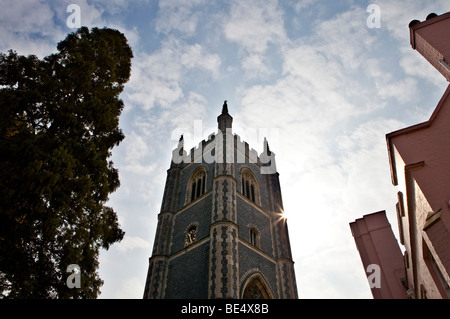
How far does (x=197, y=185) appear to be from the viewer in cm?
2212

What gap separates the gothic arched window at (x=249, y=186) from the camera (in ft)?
71.6

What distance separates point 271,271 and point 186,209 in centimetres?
707

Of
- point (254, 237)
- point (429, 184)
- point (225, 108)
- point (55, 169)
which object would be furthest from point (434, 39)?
point (225, 108)

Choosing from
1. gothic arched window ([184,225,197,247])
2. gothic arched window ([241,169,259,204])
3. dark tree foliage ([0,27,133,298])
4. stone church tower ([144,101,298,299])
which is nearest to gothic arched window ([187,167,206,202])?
stone church tower ([144,101,298,299])

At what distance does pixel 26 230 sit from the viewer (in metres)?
5.85

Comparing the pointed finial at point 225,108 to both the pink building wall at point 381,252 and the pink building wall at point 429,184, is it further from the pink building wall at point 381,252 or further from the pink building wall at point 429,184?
the pink building wall at point 429,184

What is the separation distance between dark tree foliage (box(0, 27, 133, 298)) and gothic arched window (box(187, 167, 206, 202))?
40.9ft

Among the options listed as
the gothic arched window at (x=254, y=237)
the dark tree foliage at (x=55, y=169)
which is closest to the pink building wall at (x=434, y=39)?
the dark tree foliage at (x=55, y=169)

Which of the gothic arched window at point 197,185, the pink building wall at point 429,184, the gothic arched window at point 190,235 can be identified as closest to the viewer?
the pink building wall at point 429,184

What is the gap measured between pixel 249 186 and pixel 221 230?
297 inches

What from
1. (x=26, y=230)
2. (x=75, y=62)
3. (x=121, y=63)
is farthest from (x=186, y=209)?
(x=26, y=230)

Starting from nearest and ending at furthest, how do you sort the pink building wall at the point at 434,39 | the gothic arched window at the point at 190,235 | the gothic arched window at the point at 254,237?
the pink building wall at the point at 434,39
the gothic arched window at the point at 190,235
the gothic arched window at the point at 254,237

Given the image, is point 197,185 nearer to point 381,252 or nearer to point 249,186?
point 249,186

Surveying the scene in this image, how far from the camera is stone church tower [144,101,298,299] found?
1478 centimetres
